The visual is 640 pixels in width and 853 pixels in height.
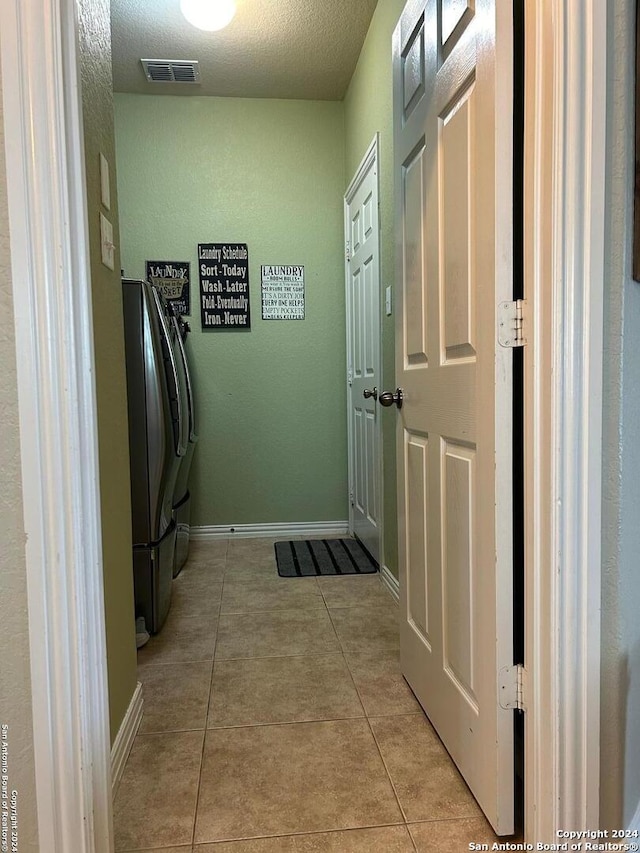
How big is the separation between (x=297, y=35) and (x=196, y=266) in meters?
1.38

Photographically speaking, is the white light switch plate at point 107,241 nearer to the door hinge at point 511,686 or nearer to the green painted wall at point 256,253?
the door hinge at point 511,686

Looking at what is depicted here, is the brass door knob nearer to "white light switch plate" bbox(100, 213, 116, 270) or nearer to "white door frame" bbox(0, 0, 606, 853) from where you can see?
"white door frame" bbox(0, 0, 606, 853)

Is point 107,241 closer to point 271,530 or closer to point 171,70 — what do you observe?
point 171,70

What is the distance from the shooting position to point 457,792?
129cm

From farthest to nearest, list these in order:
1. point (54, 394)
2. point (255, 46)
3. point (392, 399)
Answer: point (255, 46), point (392, 399), point (54, 394)

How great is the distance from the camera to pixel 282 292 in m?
3.63

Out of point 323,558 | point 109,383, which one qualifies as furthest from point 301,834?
point 323,558

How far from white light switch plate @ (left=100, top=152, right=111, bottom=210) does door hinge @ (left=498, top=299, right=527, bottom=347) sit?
100cm

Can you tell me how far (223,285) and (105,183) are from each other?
219 cm

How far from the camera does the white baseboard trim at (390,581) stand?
2.46 meters

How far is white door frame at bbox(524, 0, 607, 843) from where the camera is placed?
91 cm

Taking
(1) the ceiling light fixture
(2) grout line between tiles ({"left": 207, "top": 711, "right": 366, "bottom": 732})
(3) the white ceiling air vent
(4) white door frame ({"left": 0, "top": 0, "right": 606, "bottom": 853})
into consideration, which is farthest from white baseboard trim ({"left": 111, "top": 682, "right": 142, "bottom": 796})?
(3) the white ceiling air vent

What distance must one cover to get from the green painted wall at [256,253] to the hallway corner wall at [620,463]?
9.17 feet
